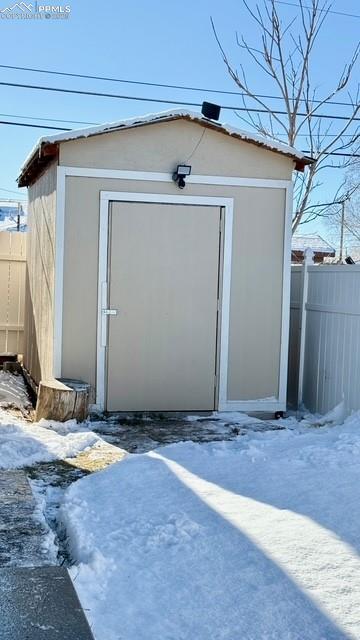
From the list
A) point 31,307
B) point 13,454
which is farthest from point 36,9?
point 13,454

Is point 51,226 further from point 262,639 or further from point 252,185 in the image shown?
point 262,639

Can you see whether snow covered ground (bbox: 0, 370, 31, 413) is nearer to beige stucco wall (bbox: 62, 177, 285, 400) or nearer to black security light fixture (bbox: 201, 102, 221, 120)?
beige stucco wall (bbox: 62, 177, 285, 400)

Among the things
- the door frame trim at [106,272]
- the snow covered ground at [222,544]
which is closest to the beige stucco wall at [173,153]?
the door frame trim at [106,272]

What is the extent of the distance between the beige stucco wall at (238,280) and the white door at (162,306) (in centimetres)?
20

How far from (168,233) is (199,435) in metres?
2.16

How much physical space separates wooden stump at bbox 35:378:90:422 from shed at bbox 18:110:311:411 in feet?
1.58

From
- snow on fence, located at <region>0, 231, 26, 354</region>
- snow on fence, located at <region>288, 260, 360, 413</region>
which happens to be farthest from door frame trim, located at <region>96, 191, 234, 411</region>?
snow on fence, located at <region>0, 231, 26, 354</region>

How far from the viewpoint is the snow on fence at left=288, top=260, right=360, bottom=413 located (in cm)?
728

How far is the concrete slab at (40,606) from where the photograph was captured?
2982mm

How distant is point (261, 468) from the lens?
5.02m

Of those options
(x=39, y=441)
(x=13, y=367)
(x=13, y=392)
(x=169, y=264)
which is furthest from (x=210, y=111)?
(x=13, y=367)

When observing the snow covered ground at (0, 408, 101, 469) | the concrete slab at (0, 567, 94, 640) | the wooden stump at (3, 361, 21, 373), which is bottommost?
the concrete slab at (0, 567, 94, 640)

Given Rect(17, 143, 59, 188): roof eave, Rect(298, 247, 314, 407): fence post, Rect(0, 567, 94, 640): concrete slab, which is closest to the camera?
Rect(0, 567, 94, 640): concrete slab

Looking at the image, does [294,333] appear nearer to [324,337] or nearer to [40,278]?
[324,337]
